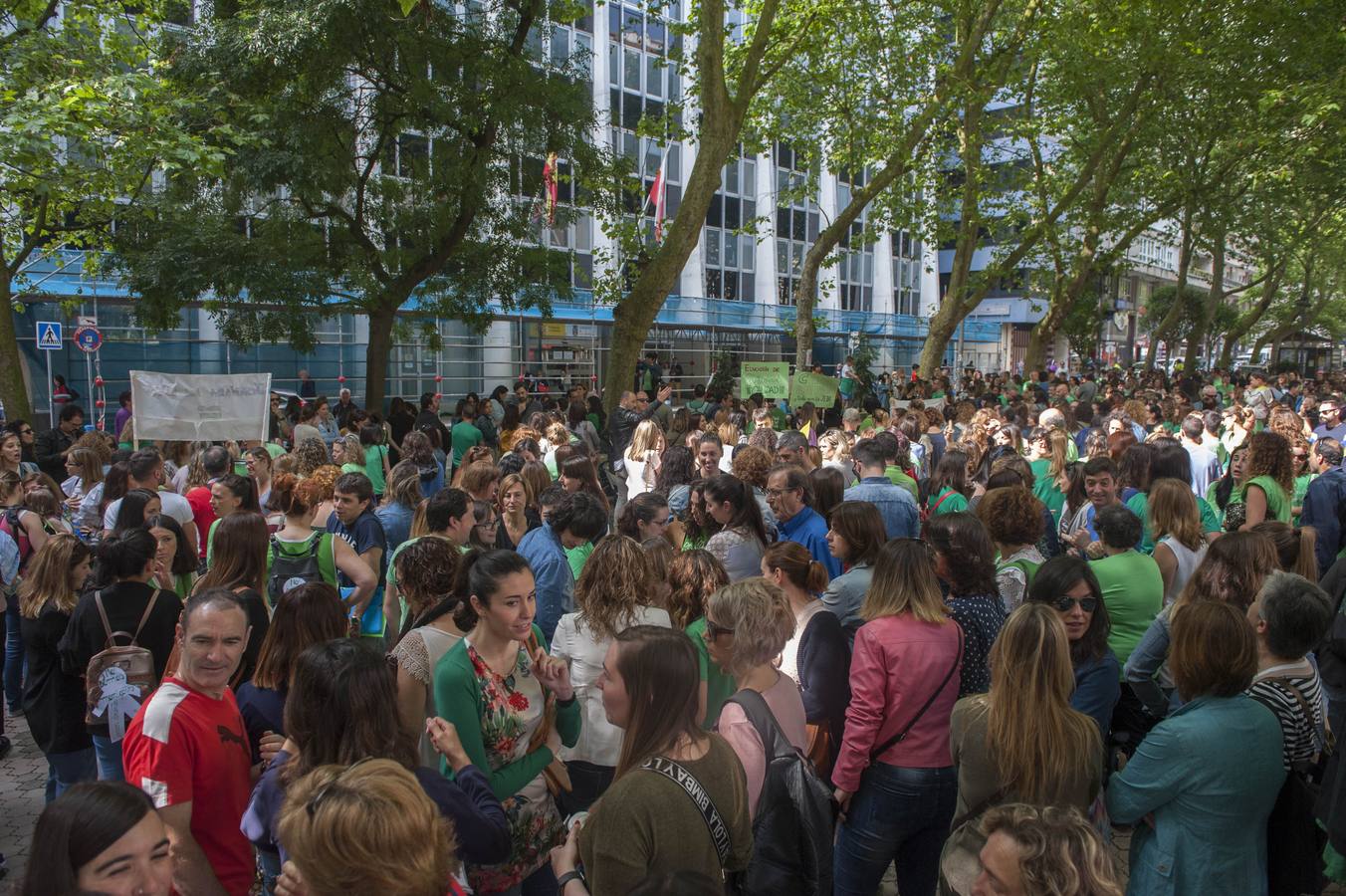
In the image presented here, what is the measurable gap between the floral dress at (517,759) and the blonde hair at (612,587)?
51 centimetres

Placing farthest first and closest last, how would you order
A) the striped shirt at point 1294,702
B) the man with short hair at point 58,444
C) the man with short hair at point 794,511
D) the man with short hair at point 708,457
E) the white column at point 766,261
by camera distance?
the white column at point 766,261, the man with short hair at point 58,444, the man with short hair at point 708,457, the man with short hair at point 794,511, the striped shirt at point 1294,702

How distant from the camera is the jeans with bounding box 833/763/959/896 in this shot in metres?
3.43

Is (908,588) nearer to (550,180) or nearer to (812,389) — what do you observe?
(812,389)

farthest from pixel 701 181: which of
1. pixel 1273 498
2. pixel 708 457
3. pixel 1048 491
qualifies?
pixel 1273 498

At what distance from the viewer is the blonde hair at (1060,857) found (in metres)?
1.96

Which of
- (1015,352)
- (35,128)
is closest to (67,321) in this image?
(35,128)

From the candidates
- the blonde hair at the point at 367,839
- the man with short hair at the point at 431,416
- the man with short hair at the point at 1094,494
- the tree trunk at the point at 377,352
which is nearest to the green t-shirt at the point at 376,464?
the man with short hair at the point at 431,416

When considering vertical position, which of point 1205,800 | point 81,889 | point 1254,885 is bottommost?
point 1254,885

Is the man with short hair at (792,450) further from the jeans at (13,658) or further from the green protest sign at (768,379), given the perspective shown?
the green protest sign at (768,379)

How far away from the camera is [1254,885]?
296cm

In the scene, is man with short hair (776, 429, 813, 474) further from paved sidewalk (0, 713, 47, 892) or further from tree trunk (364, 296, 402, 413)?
tree trunk (364, 296, 402, 413)

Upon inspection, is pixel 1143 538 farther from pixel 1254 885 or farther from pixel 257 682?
pixel 257 682

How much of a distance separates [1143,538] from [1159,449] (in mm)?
827

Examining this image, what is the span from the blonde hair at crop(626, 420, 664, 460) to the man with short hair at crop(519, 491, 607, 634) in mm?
3032
